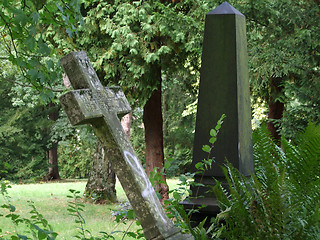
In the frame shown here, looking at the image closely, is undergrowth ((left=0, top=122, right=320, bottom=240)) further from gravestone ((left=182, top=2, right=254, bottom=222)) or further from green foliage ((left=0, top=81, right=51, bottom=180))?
green foliage ((left=0, top=81, right=51, bottom=180))

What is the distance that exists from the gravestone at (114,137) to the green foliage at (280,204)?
31 centimetres

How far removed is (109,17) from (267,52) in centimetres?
395

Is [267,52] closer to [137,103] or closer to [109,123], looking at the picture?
[137,103]

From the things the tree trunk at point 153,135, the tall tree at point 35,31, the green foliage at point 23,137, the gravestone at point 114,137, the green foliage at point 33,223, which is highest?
the tall tree at point 35,31

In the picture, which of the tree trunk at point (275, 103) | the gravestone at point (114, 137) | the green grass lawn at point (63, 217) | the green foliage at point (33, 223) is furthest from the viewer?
the tree trunk at point (275, 103)

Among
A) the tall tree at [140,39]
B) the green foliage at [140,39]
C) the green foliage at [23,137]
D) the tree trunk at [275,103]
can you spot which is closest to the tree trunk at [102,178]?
the tall tree at [140,39]

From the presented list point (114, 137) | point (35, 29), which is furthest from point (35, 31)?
point (114, 137)

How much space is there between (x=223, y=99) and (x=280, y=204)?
1.17 meters

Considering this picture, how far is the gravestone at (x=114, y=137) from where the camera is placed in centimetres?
235

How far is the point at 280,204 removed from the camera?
2.04m

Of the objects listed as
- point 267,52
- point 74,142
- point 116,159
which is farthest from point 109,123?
point 74,142

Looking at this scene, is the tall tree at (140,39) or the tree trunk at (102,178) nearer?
the tall tree at (140,39)

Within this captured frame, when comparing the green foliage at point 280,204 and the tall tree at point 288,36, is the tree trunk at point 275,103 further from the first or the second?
the green foliage at point 280,204

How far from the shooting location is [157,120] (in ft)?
40.8
